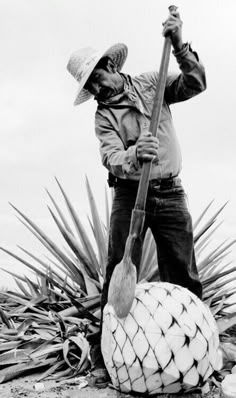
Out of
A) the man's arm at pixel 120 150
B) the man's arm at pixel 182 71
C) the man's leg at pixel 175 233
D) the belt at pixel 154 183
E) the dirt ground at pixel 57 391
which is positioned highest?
the man's arm at pixel 182 71

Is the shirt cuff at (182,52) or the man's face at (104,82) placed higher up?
the shirt cuff at (182,52)

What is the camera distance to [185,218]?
4207 mm

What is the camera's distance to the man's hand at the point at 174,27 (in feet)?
12.3

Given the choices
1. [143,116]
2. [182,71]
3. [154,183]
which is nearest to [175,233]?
[154,183]

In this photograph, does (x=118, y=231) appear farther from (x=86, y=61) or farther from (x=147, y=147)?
(x=86, y=61)

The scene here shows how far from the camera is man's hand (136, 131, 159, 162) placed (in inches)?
141

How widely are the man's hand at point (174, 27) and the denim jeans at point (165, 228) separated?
0.96 metres

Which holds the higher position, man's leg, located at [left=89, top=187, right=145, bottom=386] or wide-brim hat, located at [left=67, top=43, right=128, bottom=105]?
wide-brim hat, located at [left=67, top=43, right=128, bottom=105]

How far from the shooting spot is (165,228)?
4176mm

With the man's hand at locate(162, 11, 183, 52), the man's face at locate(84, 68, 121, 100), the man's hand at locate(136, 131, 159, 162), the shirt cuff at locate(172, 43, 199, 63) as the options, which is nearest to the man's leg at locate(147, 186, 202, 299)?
the man's hand at locate(136, 131, 159, 162)

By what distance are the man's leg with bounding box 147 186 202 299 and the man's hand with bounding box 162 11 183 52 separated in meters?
0.98

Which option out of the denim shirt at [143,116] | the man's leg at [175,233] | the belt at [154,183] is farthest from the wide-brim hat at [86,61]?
the man's leg at [175,233]

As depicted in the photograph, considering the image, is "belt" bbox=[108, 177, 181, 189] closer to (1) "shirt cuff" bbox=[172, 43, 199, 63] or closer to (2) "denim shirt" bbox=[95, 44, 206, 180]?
(2) "denim shirt" bbox=[95, 44, 206, 180]

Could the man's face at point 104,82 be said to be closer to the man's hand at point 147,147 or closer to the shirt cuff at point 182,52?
the shirt cuff at point 182,52
